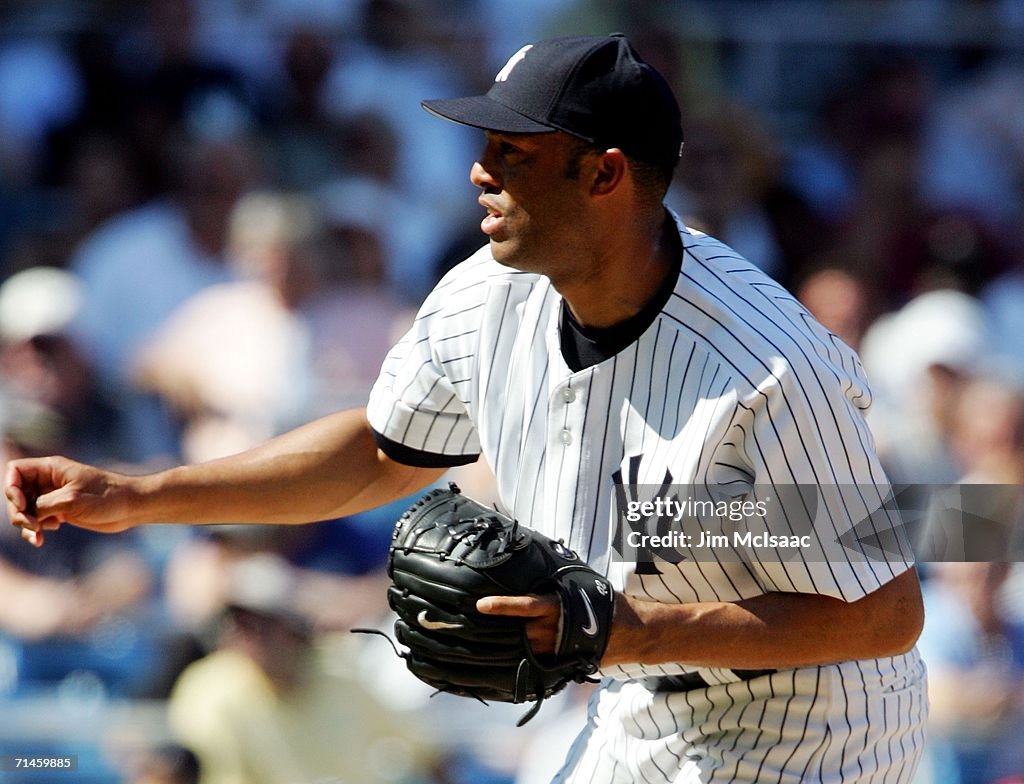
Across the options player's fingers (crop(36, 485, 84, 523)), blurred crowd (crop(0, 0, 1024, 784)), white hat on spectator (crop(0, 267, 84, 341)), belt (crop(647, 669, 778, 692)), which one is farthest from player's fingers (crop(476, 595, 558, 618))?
white hat on spectator (crop(0, 267, 84, 341))

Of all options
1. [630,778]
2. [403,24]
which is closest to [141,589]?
[630,778]

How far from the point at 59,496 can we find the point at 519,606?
0.83 meters

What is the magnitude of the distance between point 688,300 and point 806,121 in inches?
170

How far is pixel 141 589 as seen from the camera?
14.0 ft

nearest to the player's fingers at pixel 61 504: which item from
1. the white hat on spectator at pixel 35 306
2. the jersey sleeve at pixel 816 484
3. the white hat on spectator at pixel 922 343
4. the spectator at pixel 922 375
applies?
the jersey sleeve at pixel 816 484

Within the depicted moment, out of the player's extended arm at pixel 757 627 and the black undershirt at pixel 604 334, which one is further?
the black undershirt at pixel 604 334

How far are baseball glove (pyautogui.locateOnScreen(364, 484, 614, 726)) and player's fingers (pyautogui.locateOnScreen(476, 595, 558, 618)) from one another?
0.07ft

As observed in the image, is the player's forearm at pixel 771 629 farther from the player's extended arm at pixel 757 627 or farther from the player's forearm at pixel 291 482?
the player's forearm at pixel 291 482

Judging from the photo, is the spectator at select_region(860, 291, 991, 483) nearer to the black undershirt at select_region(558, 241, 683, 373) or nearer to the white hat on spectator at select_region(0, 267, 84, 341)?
the black undershirt at select_region(558, 241, 683, 373)

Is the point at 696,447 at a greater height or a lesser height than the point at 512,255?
lesser

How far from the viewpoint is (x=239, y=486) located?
2639 millimetres

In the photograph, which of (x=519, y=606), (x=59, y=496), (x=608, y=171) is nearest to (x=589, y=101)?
(x=608, y=171)

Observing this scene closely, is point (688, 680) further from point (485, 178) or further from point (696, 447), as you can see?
point (485, 178)

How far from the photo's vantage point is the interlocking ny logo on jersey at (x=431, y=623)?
2.19 m
